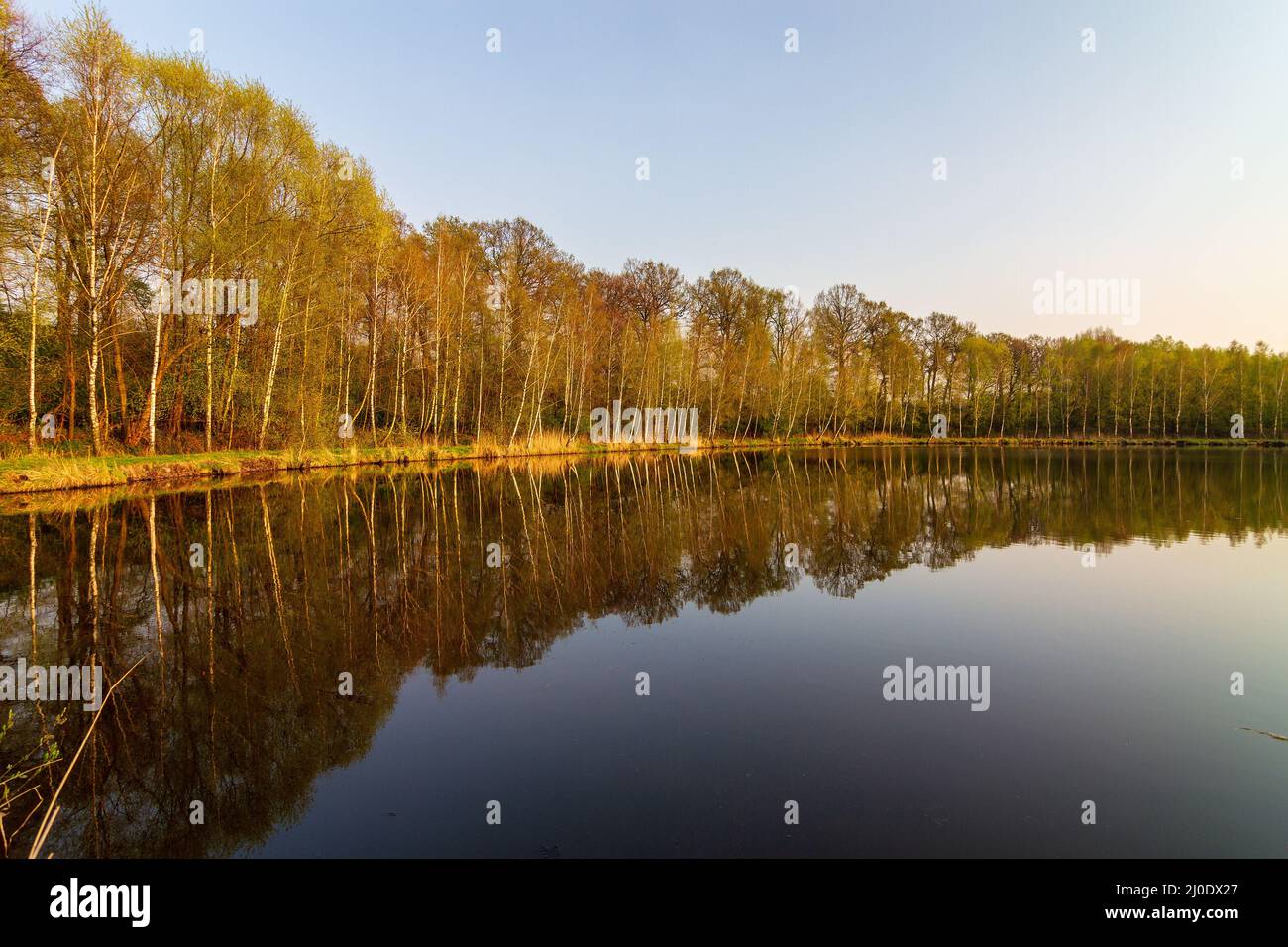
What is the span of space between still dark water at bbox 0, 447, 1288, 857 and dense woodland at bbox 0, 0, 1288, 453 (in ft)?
34.0

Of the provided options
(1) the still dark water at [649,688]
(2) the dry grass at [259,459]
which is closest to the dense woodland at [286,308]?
(2) the dry grass at [259,459]

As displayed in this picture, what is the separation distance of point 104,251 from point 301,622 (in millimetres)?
19813

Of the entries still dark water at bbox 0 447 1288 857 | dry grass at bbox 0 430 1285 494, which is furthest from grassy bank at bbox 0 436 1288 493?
still dark water at bbox 0 447 1288 857

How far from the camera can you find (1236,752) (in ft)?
14.1

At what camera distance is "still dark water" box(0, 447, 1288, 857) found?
3467mm

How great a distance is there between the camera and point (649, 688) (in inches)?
216

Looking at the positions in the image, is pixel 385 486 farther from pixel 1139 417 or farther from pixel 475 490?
pixel 1139 417

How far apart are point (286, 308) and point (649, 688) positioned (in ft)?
79.0

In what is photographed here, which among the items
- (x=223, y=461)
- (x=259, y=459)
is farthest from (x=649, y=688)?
(x=259, y=459)

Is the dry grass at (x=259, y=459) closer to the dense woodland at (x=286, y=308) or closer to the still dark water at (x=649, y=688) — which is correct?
the dense woodland at (x=286, y=308)

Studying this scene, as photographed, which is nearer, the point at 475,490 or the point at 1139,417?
the point at 475,490

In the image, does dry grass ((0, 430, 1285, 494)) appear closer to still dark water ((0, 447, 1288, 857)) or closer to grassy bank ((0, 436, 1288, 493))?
grassy bank ((0, 436, 1288, 493))

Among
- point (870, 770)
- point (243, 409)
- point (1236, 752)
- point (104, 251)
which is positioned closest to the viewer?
point (870, 770)
